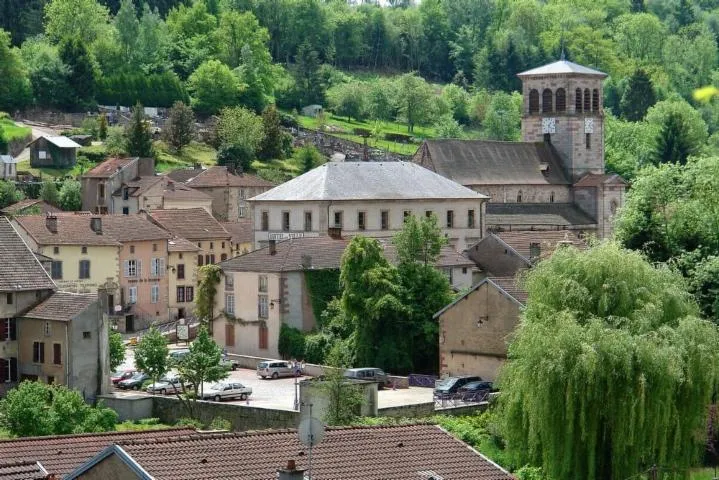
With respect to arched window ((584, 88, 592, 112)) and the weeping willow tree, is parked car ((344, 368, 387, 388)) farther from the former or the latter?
arched window ((584, 88, 592, 112))

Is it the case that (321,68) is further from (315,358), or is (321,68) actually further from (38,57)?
(315,358)

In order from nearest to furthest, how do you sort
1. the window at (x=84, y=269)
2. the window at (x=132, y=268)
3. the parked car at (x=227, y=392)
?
the parked car at (x=227, y=392) < the window at (x=84, y=269) < the window at (x=132, y=268)

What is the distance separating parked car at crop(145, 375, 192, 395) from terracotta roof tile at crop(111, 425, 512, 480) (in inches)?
1076

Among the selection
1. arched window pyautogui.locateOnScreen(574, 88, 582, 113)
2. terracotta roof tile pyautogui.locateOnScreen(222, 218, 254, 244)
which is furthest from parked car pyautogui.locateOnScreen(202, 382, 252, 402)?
arched window pyautogui.locateOnScreen(574, 88, 582, 113)

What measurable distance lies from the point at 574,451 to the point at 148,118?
4079 inches

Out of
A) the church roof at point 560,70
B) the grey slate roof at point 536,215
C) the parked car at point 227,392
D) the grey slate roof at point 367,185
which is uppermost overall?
the church roof at point 560,70

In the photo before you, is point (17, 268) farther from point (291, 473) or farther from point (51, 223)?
point (291, 473)

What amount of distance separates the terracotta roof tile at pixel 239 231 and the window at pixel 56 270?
16.3m

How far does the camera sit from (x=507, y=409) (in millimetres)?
43906

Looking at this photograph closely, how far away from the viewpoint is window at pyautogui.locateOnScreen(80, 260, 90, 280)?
257 feet

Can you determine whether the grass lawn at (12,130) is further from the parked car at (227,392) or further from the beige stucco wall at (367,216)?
the parked car at (227,392)

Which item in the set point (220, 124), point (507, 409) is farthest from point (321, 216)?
point (220, 124)

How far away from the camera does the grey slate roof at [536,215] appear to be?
93125mm

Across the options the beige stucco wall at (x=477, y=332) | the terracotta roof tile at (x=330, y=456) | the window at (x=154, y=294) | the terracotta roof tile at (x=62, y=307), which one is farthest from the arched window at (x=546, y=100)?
the terracotta roof tile at (x=330, y=456)
